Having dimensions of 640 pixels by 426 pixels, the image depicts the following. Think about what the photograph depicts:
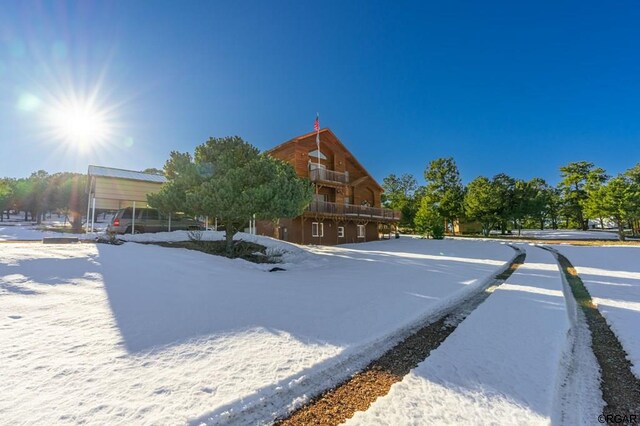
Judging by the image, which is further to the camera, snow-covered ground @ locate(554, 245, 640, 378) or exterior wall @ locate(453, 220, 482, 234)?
exterior wall @ locate(453, 220, 482, 234)

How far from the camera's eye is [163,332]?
414 cm

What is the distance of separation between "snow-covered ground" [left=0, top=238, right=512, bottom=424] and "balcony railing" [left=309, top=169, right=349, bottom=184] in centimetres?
1742

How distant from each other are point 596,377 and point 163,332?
5.53 meters

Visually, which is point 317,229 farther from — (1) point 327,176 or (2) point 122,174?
(2) point 122,174

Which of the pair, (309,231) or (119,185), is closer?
(119,185)

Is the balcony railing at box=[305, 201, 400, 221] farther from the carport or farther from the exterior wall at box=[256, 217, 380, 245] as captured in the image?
the carport

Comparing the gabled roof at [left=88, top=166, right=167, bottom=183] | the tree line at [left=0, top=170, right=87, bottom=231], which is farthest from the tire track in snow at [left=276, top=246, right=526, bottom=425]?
the tree line at [left=0, top=170, right=87, bottom=231]

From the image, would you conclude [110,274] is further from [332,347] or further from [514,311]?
[514,311]

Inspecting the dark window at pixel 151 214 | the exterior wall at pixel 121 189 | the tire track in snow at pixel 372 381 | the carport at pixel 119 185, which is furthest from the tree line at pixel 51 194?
the tire track in snow at pixel 372 381

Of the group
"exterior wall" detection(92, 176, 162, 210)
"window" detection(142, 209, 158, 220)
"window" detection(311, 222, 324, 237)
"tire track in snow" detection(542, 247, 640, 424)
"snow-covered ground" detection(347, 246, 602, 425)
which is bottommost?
"tire track in snow" detection(542, 247, 640, 424)

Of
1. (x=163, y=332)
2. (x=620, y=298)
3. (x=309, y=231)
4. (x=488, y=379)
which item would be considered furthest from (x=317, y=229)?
(x=488, y=379)

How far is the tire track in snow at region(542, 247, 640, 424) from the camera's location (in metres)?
2.88

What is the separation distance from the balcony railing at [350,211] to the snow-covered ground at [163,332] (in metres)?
15.5

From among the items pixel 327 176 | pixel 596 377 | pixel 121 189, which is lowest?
pixel 596 377
